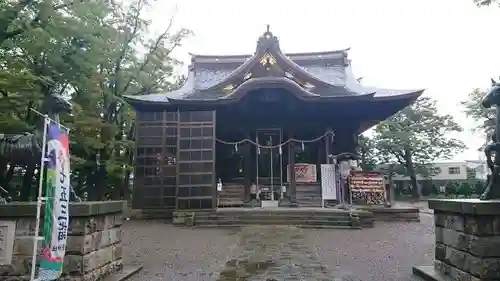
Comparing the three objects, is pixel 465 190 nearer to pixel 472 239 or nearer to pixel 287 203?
→ pixel 287 203

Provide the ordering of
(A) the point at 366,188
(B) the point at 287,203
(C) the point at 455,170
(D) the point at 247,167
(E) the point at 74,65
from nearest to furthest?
(E) the point at 74,65
(A) the point at 366,188
(B) the point at 287,203
(D) the point at 247,167
(C) the point at 455,170

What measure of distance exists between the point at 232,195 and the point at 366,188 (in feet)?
18.7

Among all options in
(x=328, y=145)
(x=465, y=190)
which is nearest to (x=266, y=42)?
(x=328, y=145)

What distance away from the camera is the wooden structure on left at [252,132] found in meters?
14.7

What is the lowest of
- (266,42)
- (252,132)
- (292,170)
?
(292,170)

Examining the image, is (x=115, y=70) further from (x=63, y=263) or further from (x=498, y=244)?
(x=498, y=244)

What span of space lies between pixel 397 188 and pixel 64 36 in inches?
1427

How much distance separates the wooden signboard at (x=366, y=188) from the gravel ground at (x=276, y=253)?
9.96 feet

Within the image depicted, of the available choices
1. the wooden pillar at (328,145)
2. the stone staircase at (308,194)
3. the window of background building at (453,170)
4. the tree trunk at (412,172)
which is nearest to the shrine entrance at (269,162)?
the stone staircase at (308,194)

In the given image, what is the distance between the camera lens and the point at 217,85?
1703 cm

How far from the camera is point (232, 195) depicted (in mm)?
16719

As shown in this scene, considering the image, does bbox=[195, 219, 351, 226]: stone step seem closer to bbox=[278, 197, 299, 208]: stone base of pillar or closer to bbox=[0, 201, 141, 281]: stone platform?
bbox=[278, 197, 299, 208]: stone base of pillar

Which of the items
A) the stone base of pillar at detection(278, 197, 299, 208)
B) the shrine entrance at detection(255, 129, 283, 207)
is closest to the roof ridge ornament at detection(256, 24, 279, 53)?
the shrine entrance at detection(255, 129, 283, 207)

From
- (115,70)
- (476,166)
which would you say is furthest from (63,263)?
(476,166)
